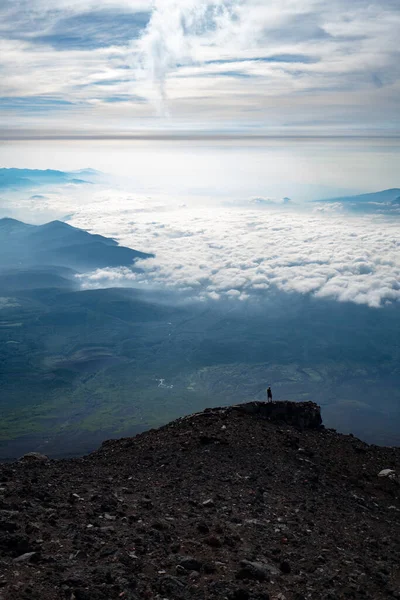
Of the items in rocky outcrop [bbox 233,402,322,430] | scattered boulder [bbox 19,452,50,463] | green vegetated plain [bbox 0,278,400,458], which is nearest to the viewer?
scattered boulder [bbox 19,452,50,463]

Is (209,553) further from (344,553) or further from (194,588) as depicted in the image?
(344,553)

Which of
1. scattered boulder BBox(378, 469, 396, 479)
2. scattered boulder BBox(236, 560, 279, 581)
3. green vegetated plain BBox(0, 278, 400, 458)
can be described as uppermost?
scattered boulder BBox(236, 560, 279, 581)

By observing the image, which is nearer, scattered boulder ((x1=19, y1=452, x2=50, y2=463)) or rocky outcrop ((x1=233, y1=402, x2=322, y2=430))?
scattered boulder ((x1=19, y1=452, x2=50, y2=463))

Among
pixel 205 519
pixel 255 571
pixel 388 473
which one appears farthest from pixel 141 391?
pixel 255 571

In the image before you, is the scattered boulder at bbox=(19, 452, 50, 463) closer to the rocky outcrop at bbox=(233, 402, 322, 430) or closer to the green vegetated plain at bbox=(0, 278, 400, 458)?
the rocky outcrop at bbox=(233, 402, 322, 430)

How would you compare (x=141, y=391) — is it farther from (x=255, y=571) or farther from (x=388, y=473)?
(x=255, y=571)

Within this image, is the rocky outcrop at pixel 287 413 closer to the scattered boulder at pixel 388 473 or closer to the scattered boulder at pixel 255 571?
the scattered boulder at pixel 388 473

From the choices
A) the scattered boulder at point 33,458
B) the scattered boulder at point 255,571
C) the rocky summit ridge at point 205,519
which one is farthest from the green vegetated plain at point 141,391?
the scattered boulder at point 255,571

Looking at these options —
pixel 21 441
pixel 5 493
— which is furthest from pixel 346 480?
pixel 21 441

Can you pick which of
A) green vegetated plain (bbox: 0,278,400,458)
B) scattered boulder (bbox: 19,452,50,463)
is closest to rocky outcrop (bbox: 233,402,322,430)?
scattered boulder (bbox: 19,452,50,463)
